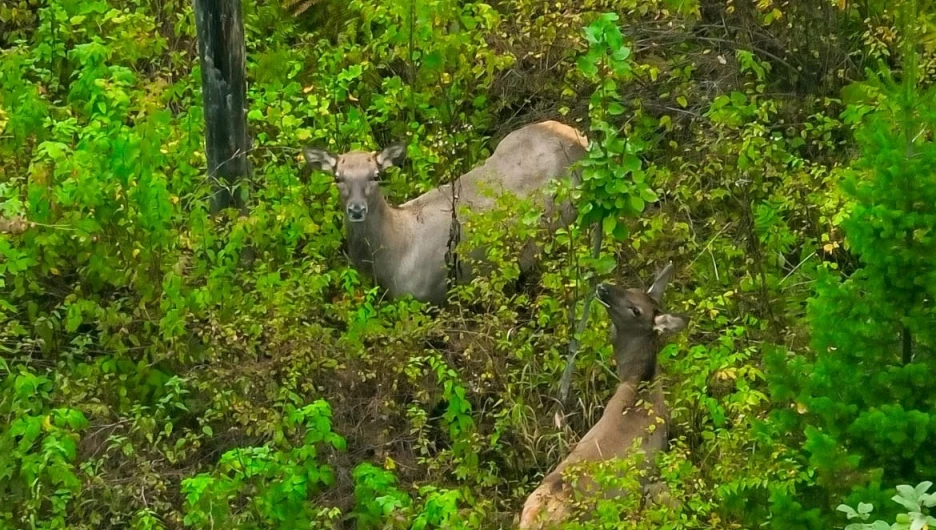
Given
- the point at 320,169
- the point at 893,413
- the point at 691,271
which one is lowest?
the point at 691,271

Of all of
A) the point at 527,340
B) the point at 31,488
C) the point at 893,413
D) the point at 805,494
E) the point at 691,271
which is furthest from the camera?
the point at 691,271

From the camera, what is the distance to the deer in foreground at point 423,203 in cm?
893

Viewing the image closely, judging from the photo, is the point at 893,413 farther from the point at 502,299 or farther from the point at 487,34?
the point at 487,34

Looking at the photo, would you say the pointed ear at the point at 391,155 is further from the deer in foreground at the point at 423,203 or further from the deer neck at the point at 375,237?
the deer neck at the point at 375,237

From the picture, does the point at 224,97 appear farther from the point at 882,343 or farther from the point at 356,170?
the point at 882,343

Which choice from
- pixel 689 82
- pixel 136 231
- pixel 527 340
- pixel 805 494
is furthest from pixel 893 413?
pixel 689 82

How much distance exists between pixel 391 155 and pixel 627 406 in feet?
8.93

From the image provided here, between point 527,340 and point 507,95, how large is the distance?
131 inches

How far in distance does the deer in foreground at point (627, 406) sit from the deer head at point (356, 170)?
2002 millimetres

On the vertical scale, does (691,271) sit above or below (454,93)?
below

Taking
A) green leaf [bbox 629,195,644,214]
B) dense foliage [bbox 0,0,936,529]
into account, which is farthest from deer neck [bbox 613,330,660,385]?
green leaf [bbox 629,195,644,214]

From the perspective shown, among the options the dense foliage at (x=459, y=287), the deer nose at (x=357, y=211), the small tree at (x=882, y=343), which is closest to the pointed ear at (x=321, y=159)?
the dense foliage at (x=459, y=287)

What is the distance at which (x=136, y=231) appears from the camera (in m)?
8.09

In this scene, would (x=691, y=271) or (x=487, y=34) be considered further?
(x=487, y=34)
